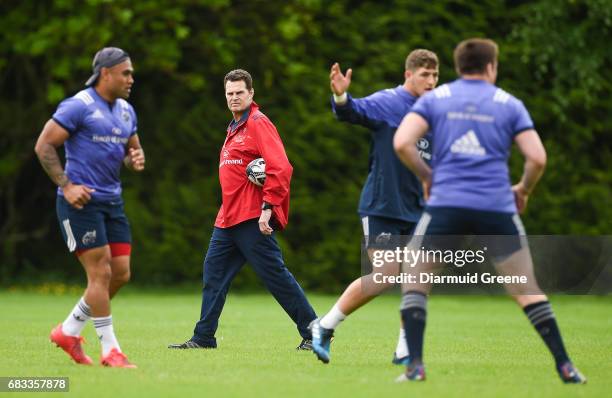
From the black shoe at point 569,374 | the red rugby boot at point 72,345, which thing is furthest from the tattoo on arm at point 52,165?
the black shoe at point 569,374

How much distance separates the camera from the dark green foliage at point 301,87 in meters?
18.5

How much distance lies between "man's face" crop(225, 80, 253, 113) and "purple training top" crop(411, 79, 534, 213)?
2803 millimetres

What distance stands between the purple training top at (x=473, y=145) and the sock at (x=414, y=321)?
2.00 ft

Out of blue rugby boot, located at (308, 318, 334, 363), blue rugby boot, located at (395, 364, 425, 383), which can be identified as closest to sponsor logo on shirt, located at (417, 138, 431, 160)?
blue rugby boot, located at (308, 318, 334, 363)

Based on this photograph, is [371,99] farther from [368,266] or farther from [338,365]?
[338,365]

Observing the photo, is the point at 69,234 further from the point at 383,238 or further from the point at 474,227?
the point at 474,227

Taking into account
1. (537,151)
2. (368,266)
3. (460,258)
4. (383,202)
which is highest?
(537,151)

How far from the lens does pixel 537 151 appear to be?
686 cm

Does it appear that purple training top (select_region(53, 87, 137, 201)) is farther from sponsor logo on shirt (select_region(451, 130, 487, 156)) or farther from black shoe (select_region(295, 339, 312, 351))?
sponsor logo on shirt (select_region(451, 130, 487, 156))

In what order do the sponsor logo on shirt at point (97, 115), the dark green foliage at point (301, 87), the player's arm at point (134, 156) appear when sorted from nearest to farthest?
the sponsor logo on shirt at point (97, 115) < the player's arm at point (134, 156) < the dark green foliage at point (301, 87)

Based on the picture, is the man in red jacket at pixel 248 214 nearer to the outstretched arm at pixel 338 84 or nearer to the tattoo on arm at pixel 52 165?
the outstretched arm at pixel 338 84

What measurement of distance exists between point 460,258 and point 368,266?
10.9ft

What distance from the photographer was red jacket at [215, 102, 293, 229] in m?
9.18

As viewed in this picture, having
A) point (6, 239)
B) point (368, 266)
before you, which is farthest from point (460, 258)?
point (6, 239)
